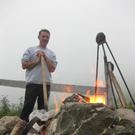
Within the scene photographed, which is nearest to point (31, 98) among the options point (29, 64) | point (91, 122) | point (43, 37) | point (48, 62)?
point (29, 64)

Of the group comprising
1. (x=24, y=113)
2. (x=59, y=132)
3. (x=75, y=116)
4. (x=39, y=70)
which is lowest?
(x=24, y=113)

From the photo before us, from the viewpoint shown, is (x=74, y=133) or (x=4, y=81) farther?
(x=4, y=81)

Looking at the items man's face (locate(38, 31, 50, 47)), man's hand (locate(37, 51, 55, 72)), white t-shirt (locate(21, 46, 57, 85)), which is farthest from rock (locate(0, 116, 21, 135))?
Answer: man's face (locate(38, 31, 50, 47))

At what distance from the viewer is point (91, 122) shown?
99 cm

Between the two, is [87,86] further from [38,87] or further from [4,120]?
[4,120]

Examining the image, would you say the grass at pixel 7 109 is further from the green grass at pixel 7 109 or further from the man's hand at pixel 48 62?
the man's hand at pixel 48 62

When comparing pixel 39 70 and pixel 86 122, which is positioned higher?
pixel 39 70

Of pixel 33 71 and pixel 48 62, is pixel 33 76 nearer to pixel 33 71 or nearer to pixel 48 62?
pixel 33 71

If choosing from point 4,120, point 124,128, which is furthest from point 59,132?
point 4,120

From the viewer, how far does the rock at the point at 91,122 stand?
960mm

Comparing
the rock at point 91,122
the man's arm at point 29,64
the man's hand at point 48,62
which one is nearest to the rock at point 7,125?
the rock at point 91,122

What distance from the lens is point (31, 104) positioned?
2.49m

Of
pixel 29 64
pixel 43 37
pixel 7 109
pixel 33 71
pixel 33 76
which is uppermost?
pixel 43 37

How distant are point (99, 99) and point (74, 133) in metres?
0.94
